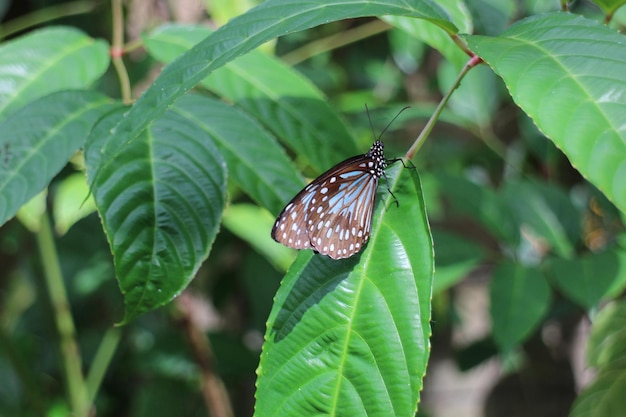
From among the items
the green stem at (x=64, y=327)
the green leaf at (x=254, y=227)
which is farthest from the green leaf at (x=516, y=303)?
the green stem at (x=64, y=327)

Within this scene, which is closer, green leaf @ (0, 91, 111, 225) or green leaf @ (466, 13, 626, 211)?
green leaf @ (466, 13, 626, 211)

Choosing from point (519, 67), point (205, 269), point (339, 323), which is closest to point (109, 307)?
point (205, 269)

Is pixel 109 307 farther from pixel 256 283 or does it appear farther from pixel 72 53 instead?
pixel 72 53

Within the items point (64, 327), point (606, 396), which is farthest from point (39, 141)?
point (606, 396)

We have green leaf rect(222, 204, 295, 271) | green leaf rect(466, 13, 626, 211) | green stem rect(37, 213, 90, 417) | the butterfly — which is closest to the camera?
green leaf rect(466, 13, 626, 211)

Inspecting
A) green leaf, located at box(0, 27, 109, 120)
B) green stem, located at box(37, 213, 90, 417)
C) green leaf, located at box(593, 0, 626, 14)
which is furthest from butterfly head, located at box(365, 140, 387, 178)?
green stem, located at box(37, 213, 90, 417)

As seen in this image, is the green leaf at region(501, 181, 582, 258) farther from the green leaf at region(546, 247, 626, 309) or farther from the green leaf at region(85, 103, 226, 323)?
the green leaf at region(85, 103, 226, 323)
